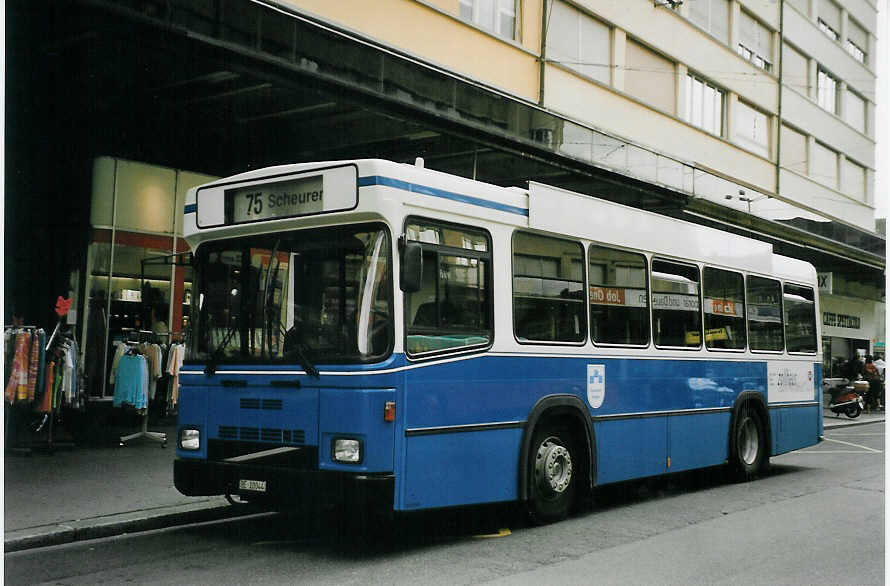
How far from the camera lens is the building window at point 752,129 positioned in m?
29.2

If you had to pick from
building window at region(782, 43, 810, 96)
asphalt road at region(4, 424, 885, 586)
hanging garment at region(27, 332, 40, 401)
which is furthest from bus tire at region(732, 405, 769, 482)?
building window at region(782, 43, 810, 96)

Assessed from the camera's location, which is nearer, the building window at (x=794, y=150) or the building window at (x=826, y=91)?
the building window at (x=794, y=150)

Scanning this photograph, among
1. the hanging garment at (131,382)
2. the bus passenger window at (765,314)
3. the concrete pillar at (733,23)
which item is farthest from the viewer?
the concrete pillar at (733,23)

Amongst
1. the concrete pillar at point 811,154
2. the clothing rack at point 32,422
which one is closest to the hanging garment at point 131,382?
the clothing rack at point 32,422

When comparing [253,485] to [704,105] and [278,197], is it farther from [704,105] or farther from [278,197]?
[704,105]

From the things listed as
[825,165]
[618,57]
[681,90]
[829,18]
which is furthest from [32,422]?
[829,18]

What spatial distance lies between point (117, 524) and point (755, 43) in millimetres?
27809

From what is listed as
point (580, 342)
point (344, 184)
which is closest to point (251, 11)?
point (344, 184)

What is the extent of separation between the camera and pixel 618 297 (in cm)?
952

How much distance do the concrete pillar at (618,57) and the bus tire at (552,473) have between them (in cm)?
1528

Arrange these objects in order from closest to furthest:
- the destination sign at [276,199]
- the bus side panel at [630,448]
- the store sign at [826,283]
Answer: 1. the destination sign at [276,199]
2. the bus side panel at [630,448]
3. the store sign at [826,283]

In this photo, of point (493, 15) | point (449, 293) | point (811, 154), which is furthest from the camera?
point (811, 154)

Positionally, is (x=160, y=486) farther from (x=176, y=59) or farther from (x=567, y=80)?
(x=567, y=80)

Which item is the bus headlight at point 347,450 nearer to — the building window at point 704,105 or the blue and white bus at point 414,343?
the blue and white bus at point 414,343
